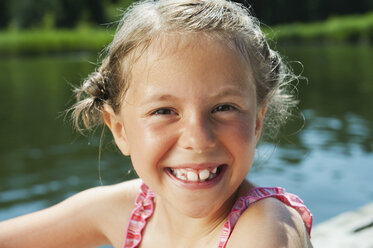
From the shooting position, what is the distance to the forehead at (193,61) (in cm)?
129

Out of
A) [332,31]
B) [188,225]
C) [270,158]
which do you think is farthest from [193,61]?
[332,31]

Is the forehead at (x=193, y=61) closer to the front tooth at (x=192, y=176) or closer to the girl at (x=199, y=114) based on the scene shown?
the girl at (x=199, y=114)

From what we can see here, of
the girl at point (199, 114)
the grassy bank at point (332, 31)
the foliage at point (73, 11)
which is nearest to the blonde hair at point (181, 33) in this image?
the girl at point (199, 114)

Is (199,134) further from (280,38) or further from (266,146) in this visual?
(280,38)

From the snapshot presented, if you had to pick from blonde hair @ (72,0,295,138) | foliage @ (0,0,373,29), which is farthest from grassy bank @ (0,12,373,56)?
blonde hair @ (72,0,295,138)

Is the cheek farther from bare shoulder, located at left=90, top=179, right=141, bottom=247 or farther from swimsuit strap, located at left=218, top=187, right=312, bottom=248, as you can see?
bare shoulder, located at left=90, top=179, right=141, bottom=247

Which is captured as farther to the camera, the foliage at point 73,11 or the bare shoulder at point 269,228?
the foliage at point 73,11

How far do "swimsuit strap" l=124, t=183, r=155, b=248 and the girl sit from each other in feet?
0.26

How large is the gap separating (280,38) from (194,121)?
3254 cm

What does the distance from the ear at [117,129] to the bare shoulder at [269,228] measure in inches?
15.6

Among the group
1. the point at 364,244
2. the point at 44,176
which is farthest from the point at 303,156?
the point at 364,244

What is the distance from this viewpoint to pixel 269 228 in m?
1.28

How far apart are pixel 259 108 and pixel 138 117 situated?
34 cm

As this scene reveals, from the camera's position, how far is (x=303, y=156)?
6.28 metres
